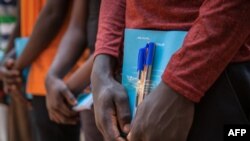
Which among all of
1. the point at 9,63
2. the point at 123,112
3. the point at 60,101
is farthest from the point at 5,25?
the point at 123,112

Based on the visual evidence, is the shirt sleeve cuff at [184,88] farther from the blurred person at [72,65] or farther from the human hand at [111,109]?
the blurred person at [72,65]

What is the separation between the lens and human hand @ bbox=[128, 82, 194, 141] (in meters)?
0.75

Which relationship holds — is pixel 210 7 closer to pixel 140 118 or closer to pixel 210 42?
pixel 210 42

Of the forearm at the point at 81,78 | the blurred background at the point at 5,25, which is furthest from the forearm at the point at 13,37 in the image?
the forearm at the point at 81,78

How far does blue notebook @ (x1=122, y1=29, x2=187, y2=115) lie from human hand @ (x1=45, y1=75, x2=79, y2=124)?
0.44 metres

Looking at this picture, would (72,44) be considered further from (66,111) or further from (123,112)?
(123,112)

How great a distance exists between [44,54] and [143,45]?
84 centimetres

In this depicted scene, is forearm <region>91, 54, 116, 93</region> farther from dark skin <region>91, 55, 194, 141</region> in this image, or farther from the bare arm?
the bare arm

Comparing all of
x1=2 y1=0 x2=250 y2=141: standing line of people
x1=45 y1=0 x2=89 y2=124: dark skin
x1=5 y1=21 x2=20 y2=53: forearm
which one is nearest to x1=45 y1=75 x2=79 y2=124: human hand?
x1=45 y1=0 x2=89 y2=124: dark skin

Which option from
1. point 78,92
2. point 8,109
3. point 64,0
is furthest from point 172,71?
point 8,109

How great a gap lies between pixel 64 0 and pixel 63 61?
0.74ft

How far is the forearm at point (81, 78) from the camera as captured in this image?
127cm

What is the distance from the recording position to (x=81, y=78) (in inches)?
51.1

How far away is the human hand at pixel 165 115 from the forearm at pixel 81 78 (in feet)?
1.61
